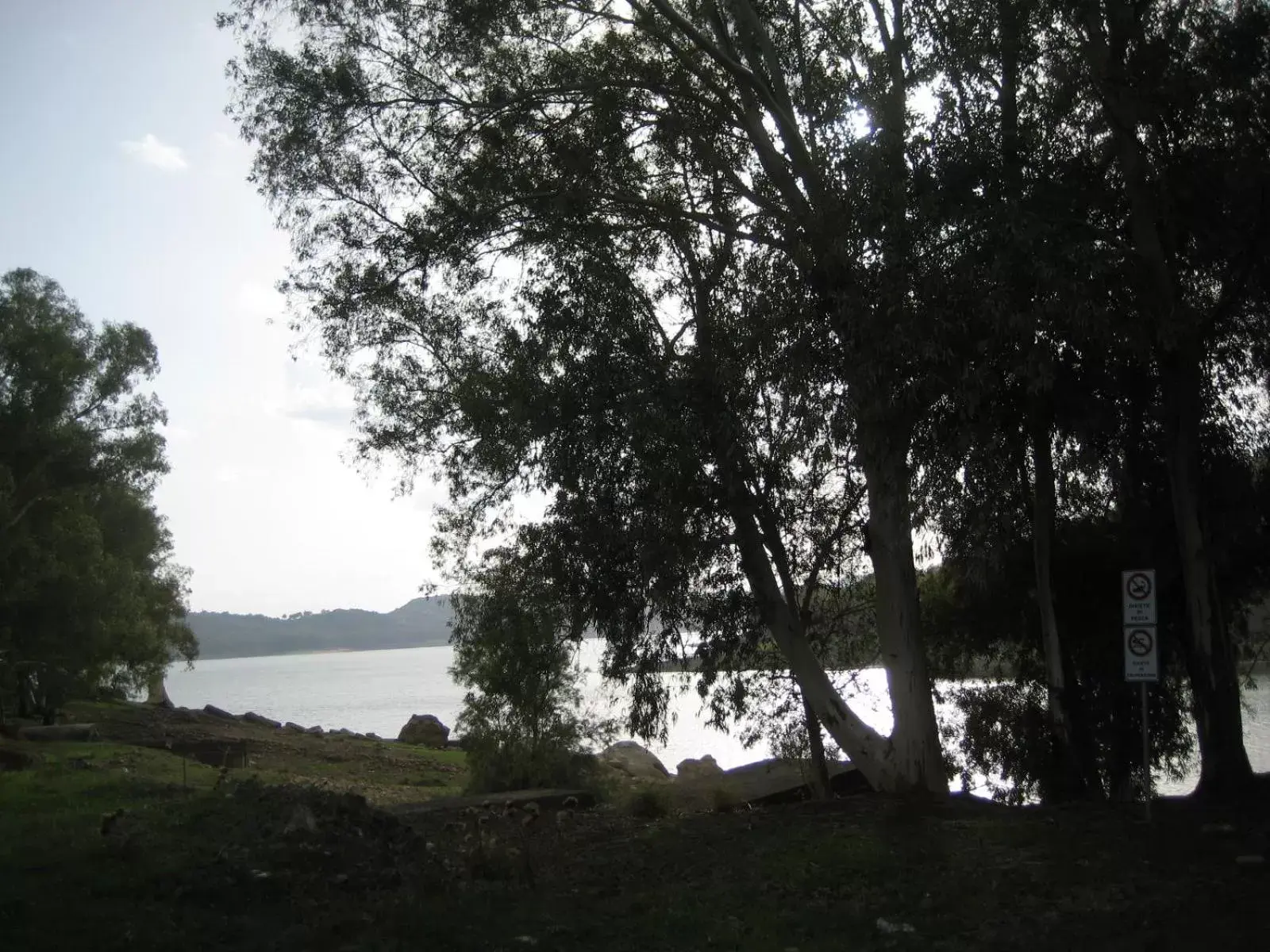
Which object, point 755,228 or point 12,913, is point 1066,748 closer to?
point 755,228

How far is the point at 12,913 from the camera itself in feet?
23.4

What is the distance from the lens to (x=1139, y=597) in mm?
10094

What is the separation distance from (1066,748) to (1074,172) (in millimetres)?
6773

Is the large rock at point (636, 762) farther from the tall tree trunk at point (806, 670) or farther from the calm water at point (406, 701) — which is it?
the tall tree trunk at point (806, 670)

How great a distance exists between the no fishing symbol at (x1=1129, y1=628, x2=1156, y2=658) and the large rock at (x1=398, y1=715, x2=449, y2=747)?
2995cm

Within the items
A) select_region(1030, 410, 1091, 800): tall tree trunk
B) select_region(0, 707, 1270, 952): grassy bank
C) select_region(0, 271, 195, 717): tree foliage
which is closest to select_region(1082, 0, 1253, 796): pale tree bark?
select_region(0, 707, 1270, 952): grassy bank

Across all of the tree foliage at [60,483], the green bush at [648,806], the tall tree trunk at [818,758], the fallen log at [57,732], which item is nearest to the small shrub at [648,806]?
the green bush at [648,806]

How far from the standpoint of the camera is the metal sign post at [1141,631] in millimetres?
9961

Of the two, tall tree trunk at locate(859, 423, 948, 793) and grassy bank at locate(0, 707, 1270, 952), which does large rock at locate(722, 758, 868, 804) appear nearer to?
tall tree trunk at locate(859, 423, 948, 793)

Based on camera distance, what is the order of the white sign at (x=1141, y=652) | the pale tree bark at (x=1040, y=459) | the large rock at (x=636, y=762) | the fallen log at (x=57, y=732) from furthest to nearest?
the large rock at (x=636, y=762)
the fallen log at (x=57, y=732)
the pale tree bark at (x=1040, y=459)
the white sign at (x=1141, y=652)

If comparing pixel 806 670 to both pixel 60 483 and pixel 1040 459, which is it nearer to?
pixel 1040 459

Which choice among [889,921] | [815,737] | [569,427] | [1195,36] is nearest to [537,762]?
[815,737]

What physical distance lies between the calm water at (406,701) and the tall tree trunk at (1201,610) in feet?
14.7

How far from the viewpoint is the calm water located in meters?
19.0
